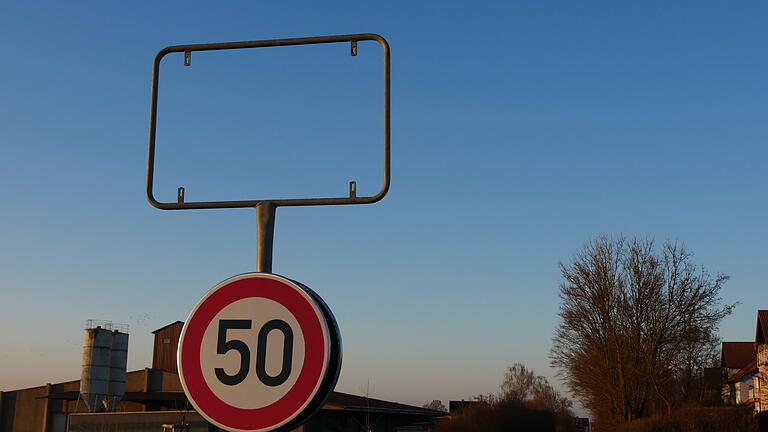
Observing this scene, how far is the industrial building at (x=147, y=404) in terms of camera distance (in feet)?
155

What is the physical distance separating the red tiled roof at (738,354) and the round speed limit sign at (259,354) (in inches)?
3623

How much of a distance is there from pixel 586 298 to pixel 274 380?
41.3 metres

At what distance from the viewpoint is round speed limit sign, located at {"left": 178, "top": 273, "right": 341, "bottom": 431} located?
8.02ft

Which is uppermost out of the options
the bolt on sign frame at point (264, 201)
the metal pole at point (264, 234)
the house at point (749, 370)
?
the house at point (749, 370)

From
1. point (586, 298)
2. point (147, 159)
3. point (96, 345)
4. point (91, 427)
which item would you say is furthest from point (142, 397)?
point (147, 159)

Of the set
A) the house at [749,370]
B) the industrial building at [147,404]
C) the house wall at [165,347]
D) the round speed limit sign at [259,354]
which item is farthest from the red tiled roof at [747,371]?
the round speed limit sign at [259,354]

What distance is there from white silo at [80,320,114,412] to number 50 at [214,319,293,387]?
47938mm

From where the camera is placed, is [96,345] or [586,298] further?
[96,345]

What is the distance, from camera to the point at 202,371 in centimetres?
255

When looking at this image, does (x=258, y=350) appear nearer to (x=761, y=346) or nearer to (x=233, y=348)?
(x=233, y=348)

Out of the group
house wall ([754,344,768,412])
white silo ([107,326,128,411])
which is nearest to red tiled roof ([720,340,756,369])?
house wall ([754,344,768,412])

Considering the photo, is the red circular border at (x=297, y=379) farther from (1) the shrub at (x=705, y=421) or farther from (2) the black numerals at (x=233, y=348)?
(1) the shrub at (x=705, y=421)

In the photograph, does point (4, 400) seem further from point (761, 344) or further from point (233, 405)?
point (233, 405)

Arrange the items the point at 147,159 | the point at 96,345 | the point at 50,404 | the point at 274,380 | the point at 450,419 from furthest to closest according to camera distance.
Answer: the point at 50,404 → the point at 96,345 → the point at 450,419 → the point at 147,159 → the point at 274,380
